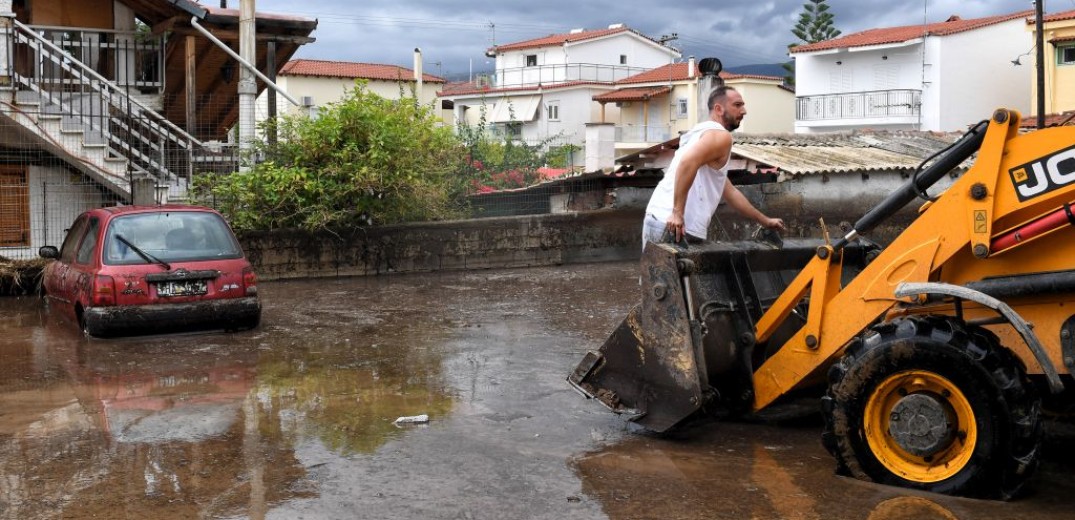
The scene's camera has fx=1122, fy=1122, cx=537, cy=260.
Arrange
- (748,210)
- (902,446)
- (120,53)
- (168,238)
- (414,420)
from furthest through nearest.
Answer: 1. (120,53)
2. (168,238)
3. (748,210)
4. (414,420)
5. (902,446)

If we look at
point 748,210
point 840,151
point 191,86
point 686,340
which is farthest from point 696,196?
point 840,151

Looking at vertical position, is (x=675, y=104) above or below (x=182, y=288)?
above

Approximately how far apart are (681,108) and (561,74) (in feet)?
38.1

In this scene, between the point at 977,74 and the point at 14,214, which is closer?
the point at 14,214

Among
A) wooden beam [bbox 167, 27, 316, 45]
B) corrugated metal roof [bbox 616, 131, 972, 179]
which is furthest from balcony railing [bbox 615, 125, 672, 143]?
wooden beam [bbox 167, 27, 316, 45]

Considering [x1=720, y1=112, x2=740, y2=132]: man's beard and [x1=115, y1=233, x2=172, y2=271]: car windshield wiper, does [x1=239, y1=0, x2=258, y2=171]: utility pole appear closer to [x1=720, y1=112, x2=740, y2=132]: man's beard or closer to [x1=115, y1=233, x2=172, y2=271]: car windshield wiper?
[x1=115, y1=233, x2=172, y2=271]: car windshield wiper

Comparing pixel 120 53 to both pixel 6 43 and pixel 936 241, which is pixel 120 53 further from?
pixel 936 241

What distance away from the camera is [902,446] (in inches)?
232

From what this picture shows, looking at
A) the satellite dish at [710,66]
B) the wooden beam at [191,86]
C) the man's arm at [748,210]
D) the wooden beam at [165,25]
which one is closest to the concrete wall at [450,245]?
the wooden beam at [191,86]

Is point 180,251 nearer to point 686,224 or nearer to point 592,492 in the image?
point 686,224

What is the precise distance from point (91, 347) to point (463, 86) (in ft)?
217

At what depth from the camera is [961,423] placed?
5.75 metres

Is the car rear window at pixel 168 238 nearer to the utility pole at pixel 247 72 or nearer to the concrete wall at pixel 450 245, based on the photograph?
the concrete wall at pixel 450 245

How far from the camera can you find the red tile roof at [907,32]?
46750 mm
